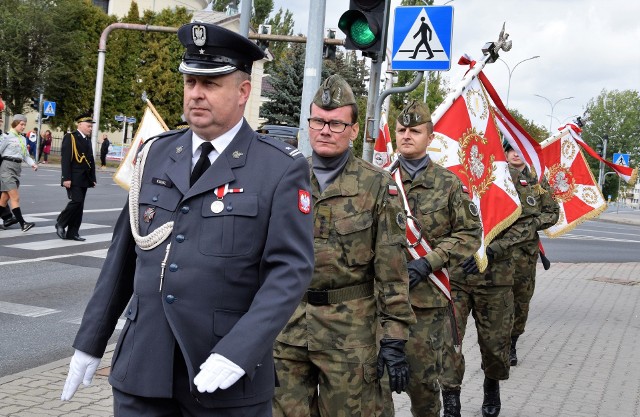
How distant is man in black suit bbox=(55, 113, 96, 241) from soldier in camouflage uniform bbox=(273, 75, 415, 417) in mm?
10835

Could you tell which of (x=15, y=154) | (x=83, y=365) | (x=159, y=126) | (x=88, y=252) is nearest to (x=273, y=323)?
(x=83, y=365)

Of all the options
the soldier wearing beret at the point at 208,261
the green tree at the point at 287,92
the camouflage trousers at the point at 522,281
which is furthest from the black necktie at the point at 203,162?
the green tree at the point at 287,92

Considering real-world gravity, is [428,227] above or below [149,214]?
below

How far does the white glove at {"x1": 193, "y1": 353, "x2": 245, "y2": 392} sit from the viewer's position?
9.02ft

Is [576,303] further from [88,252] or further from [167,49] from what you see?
[167,49]

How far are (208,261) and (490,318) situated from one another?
4.54m

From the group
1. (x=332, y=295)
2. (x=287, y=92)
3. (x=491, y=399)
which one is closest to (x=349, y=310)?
(x=332, y=295)

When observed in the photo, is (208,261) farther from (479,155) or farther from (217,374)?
(479,155)

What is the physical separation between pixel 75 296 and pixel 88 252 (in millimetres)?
3598

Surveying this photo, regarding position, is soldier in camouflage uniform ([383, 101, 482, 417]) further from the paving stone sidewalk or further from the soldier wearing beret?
the soldier wearing beret

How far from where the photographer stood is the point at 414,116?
604cm

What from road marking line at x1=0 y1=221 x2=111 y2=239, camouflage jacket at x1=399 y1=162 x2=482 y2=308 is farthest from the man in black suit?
camouflage jacket at x1=399 y1=162 x2=482 y2=308

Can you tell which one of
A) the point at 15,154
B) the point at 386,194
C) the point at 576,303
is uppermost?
the point at 386,194

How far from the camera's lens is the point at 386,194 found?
4.58 m
